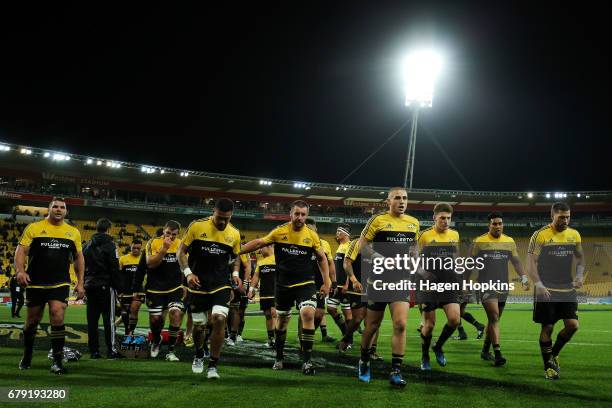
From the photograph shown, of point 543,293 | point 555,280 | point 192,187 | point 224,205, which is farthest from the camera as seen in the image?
point 192,187

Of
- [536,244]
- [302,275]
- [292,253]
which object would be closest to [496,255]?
[536,244]

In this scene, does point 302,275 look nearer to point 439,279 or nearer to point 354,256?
point 354,256

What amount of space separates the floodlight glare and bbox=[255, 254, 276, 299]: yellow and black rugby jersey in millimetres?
28750

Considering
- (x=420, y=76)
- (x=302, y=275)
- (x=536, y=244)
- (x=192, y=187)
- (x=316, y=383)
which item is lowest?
(x=316, y=383)

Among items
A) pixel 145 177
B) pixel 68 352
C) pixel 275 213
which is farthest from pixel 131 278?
pixel 275 213

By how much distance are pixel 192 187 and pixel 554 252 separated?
43.6 metres

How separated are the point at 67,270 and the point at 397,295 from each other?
4692mm

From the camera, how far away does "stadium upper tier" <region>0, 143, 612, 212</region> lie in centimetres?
4072

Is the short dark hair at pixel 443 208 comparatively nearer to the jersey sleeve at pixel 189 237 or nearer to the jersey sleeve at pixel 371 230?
the jersey sleeve at pixel 371 230

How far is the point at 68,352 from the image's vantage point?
7.85m

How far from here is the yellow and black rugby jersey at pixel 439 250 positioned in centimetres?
804

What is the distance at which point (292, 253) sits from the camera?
7.84m

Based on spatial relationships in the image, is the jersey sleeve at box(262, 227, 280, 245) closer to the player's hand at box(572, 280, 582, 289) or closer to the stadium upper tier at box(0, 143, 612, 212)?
the player's hand at box(572, 280, 582, 289)

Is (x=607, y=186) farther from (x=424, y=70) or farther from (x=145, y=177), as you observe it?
(x=145, y=177)
